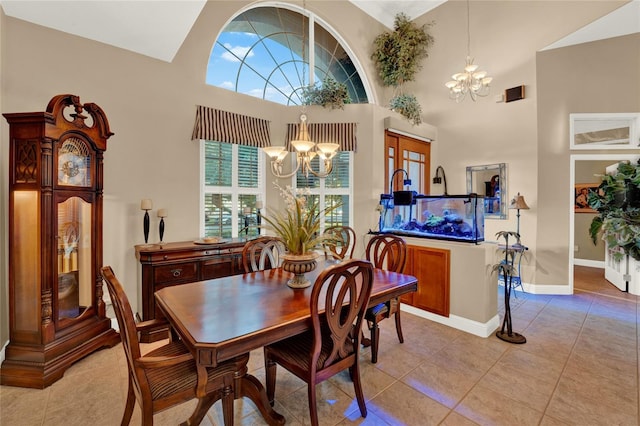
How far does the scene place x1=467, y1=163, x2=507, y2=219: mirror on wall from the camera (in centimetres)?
487

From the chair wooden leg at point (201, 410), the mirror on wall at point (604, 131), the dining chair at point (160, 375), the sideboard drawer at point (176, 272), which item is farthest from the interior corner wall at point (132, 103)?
the mirror on wall at point (604, 131)

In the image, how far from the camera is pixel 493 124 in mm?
4988

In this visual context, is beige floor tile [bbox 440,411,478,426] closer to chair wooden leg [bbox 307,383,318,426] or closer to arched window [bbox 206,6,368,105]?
chair wooden leg [bbox 307,383,318,426]

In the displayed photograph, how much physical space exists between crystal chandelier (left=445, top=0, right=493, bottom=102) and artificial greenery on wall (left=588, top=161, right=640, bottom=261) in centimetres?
239

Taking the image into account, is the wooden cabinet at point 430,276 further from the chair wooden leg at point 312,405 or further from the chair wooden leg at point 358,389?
the chair wooden leg at point 312,405

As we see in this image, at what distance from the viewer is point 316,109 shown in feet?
14.3

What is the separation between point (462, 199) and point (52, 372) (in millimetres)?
4081

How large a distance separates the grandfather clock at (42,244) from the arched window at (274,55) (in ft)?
6.79

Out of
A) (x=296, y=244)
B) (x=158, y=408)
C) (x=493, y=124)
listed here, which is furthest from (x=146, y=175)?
(x=493, y=124)

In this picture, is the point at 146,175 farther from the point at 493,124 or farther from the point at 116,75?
the point at 493,124

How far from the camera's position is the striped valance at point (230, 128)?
3.59 meters

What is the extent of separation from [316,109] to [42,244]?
3.59 m

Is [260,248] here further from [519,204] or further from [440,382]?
[519,204]

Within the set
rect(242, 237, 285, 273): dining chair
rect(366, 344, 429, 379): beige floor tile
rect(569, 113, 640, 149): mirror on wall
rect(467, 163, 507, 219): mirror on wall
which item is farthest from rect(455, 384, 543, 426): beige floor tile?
rect(569, 113, 640, 149): mirror on wall
